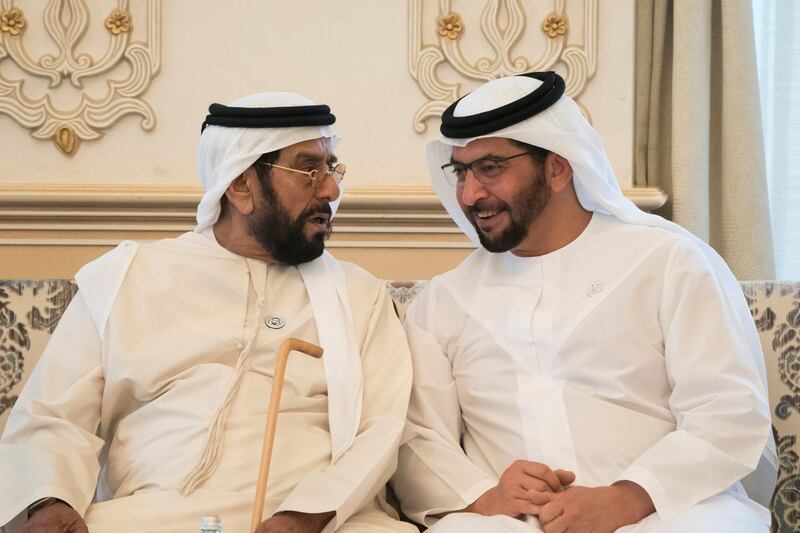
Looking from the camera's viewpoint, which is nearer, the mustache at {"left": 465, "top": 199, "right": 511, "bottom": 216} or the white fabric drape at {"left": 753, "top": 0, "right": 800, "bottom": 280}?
the mustache at {"left": 465, "top": 199, "right": 511, "bottom": 216}

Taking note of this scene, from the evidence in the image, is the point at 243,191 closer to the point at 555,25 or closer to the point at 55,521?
the point at 55,521

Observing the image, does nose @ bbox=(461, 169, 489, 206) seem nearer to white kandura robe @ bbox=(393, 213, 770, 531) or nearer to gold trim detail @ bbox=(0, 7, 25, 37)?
white kandura robe @ bbox=(393, 213, 770, 531)

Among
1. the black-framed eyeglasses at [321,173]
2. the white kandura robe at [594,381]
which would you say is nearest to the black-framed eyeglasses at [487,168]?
the white kandura robe at [594,381]

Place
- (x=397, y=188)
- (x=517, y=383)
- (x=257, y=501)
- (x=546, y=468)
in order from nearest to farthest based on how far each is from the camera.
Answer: (x=257, y=501)
(x=546, y=468)
(x=517, y=383)
(x=397, y=188)

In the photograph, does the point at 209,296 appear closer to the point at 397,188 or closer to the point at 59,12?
the point at 397,188

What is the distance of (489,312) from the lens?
361 cm

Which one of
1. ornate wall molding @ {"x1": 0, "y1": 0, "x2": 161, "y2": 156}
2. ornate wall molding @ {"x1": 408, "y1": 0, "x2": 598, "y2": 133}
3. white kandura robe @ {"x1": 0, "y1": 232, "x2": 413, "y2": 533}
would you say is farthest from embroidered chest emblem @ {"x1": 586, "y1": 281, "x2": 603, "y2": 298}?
ornate wall molding @ {"x1": 0, "y1": 0, "x2": 161, "y2": 156}

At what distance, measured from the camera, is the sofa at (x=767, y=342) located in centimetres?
368

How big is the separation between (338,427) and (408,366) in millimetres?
317

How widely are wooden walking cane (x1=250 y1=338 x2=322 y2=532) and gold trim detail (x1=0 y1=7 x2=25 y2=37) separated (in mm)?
2151

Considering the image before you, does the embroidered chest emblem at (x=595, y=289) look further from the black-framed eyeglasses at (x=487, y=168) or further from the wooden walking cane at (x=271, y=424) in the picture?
the wooden walking cane at (x=271, y=424)

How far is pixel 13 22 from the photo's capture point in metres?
4.55

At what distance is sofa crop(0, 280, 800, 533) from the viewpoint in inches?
145

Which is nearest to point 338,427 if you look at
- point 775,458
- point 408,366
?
point 408,366
